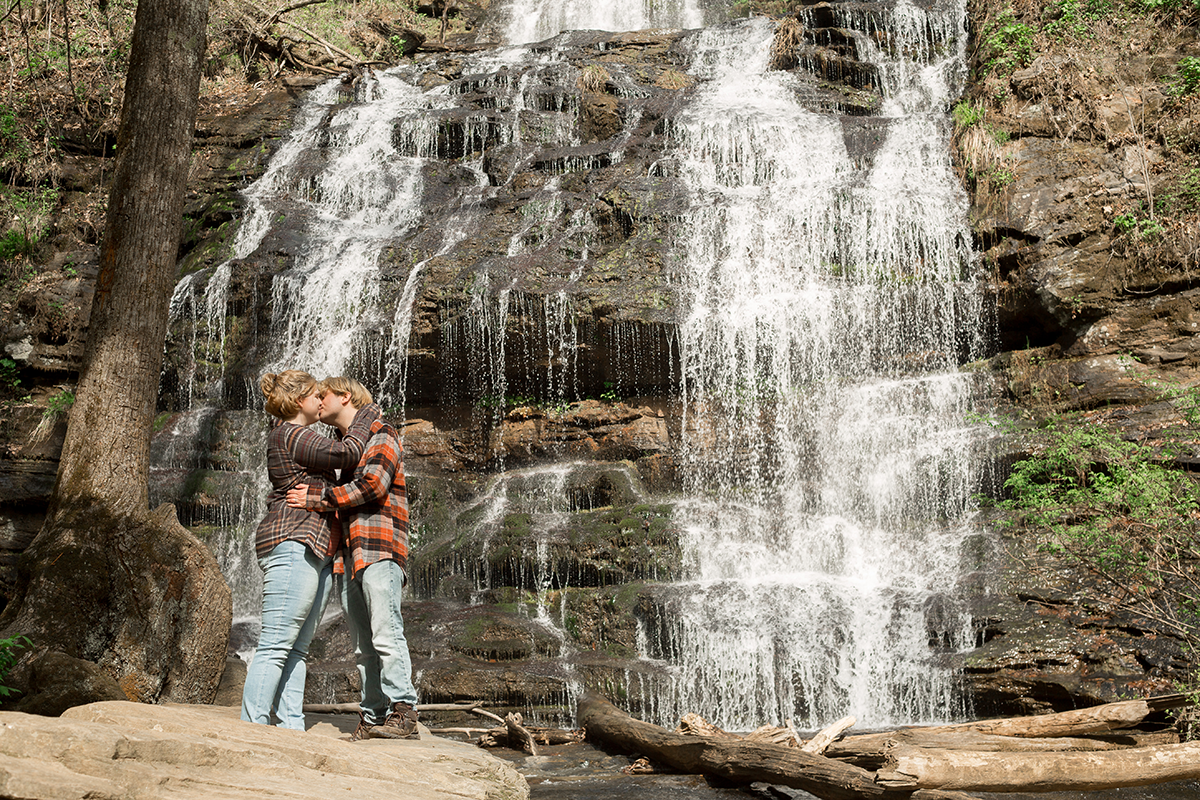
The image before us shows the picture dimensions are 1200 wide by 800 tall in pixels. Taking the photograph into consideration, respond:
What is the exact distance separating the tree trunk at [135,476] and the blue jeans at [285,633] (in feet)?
5.42

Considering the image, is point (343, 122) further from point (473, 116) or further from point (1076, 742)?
point (1076, 742)

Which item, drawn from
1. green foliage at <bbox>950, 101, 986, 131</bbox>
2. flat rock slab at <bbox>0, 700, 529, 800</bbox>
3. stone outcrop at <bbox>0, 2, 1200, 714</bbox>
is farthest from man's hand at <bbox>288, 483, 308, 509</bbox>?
green foliage at <bbox>950, 101, 986, 131</bbox>

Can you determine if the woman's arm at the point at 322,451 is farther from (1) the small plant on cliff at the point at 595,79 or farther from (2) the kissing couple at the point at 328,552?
(1) the small plant on cliff at the point at 595,79

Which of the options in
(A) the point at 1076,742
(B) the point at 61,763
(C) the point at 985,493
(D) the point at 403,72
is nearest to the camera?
(B) the point at 61,763

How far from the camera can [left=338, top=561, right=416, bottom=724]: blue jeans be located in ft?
15.0

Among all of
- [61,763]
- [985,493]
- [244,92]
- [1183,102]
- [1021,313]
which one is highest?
[244,92]

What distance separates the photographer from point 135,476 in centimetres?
630

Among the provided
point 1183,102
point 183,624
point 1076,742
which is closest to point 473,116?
point 1183,102

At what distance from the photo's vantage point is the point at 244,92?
19.2 meters

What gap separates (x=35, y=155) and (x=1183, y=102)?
17.8 m

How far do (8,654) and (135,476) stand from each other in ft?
4.81

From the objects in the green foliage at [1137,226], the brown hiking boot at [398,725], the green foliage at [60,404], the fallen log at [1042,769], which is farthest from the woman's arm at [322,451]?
the green foliage at [1137,226]

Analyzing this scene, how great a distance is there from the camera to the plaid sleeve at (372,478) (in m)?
4.55

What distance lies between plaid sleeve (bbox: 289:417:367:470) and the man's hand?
127 mm
